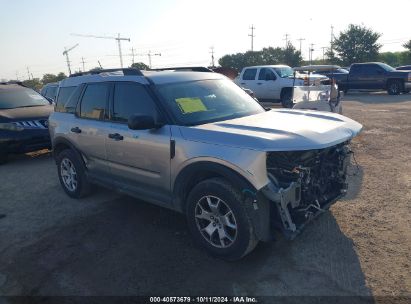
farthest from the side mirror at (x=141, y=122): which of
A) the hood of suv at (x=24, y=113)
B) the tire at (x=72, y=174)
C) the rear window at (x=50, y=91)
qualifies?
the rear window at (x=50, y=91)

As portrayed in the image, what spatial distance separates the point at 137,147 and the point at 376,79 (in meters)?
19.8

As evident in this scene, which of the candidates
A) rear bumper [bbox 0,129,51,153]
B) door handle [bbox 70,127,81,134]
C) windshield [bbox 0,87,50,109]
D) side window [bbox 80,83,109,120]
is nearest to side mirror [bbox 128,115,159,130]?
side window [bbox 80,83,109,120]

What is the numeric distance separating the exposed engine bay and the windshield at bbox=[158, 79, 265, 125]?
40.4 inches

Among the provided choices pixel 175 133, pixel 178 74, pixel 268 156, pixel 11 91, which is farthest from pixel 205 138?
pixel 11 91

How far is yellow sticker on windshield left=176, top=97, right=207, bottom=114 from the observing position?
4.14 metres

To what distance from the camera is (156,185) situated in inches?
166

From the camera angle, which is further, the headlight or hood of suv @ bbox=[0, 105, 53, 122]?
hood of suv @ bbox=[0, 105, 53, 122]

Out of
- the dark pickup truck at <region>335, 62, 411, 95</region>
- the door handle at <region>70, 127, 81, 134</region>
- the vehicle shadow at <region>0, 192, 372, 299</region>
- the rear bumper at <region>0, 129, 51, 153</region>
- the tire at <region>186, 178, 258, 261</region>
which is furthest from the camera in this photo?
the dark pickup truck at <region>335, 62, 411, 95</region>

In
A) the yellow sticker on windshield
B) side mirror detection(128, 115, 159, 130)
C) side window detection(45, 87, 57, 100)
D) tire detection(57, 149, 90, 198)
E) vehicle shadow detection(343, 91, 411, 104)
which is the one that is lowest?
vehicle shadow detection(343, 91, 411, 104)

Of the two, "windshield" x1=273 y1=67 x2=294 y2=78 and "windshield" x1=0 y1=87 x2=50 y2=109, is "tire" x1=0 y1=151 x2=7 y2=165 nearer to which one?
"windshield" x1=0 y1=87 x2=50 y2=109

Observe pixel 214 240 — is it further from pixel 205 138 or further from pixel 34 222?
pixel 34 222

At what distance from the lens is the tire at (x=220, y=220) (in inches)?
135

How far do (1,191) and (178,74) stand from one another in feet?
Result: 13.1

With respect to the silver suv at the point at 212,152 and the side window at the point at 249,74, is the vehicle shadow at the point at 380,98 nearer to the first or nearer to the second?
the side window at the point at 249,74
